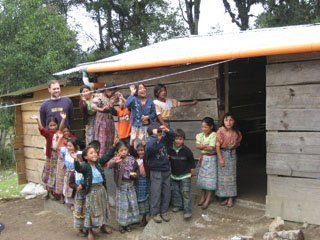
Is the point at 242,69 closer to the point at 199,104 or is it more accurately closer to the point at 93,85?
the point at 199,104

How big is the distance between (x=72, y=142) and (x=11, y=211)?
2894 mm

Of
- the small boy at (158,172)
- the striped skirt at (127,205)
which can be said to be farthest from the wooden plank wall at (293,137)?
the striped skirt at (127,205)

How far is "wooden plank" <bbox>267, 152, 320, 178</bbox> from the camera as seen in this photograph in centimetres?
423

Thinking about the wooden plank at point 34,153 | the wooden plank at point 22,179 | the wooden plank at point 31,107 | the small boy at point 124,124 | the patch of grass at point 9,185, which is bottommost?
the patch of grass at point 9,185

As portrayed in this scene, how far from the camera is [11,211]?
6781mm

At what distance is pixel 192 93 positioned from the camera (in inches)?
215

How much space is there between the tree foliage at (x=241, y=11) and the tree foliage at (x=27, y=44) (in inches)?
412

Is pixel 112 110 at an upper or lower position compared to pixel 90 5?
lower

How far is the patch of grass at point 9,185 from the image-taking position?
327 inches

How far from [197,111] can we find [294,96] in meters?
1.59

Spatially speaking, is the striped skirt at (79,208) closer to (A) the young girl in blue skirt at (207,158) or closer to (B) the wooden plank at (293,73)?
(A) the young girl in blue skirt at (207,158)

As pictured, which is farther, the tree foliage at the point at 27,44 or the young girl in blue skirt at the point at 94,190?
the tree foliage at the point at 27,44

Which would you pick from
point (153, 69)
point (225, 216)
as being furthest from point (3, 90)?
point (225, 216)

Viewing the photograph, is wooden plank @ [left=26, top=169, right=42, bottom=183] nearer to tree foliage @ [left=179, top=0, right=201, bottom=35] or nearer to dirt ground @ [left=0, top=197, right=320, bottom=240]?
dirt ground @ [left=0, top=197, right=320, bottom=240]
